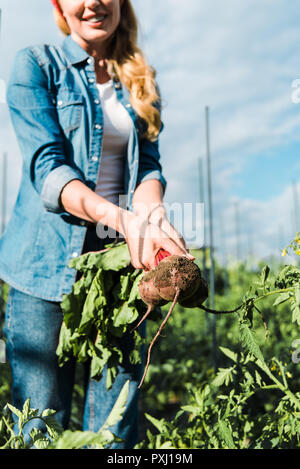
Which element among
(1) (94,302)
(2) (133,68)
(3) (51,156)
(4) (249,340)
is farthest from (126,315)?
(2) (133,68)

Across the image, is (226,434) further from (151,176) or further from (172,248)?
(151,176)

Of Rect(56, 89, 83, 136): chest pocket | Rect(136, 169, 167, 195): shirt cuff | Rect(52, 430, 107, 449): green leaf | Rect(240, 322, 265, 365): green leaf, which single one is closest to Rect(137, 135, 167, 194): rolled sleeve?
Rect(136, 169, 167, 195): shirt cuff

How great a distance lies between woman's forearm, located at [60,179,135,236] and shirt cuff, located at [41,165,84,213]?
0.01 m

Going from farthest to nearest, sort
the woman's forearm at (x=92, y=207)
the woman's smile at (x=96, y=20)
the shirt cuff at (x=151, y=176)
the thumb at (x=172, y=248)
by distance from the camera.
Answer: the shirt cuff at (x=151, y=176)
the woman's smile at (x=96, y=20)
the woman's forearm at (x=92, y=207)
the thumb at (x=172, y=248)

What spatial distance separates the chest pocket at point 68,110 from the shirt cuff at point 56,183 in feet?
0.72

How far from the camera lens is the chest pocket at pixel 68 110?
1.44 metres

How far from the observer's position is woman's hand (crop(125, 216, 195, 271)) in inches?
42.8

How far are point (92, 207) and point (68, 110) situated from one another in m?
0.41

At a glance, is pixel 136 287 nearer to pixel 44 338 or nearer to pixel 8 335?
pixel 44 338

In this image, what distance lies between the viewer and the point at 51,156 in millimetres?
1306

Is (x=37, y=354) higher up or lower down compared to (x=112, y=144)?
lower down

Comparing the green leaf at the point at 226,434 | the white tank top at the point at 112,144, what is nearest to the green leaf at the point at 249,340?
the green leaf at the point at 226,434

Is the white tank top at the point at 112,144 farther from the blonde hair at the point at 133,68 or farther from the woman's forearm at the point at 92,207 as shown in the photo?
the woman's forearm at the point at 92,207

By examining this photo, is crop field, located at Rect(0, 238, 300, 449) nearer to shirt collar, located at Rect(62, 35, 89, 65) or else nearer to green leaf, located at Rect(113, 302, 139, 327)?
green leaf, located at Rect(113, 302, 139, 327)
